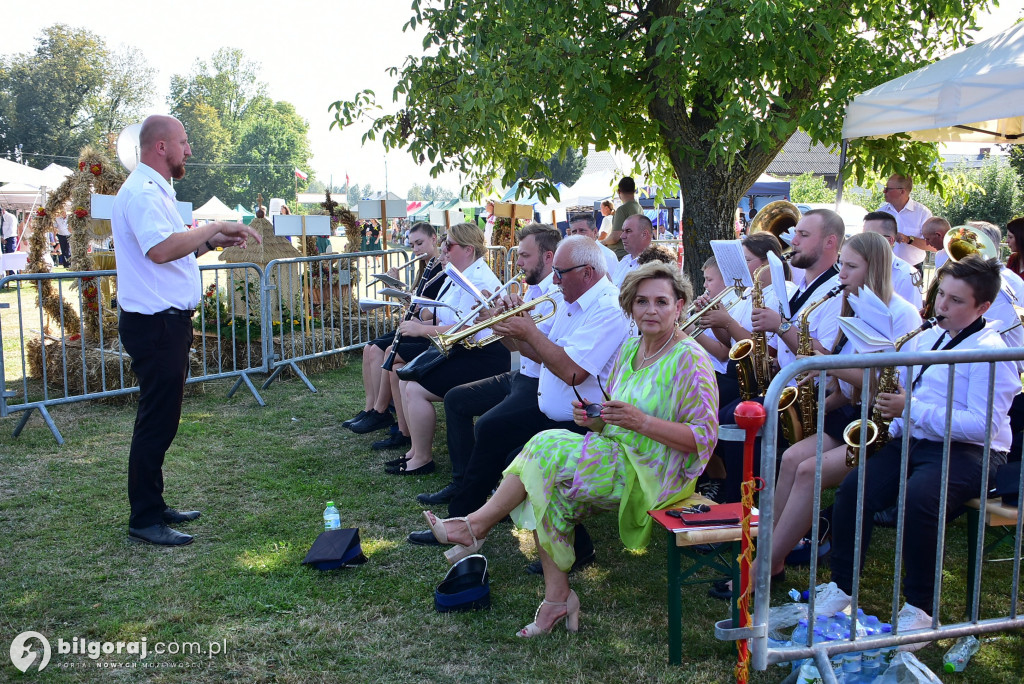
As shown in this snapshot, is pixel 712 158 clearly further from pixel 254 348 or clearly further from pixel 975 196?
pixel 975 196

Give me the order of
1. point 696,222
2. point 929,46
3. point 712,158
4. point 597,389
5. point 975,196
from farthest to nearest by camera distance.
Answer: point 975,196, point 696,222, point 929,46, point 712,158, point 597,389

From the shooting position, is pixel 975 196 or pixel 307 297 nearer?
pixel 307 297

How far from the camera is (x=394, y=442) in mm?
6008

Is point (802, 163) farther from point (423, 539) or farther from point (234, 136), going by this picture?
point (234, 136)

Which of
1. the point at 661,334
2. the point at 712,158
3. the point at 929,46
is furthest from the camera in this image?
the point at 929,46

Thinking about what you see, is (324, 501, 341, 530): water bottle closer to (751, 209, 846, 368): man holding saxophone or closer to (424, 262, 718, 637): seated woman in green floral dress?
(424, 262, 718, 637): seated woman in green floral dress

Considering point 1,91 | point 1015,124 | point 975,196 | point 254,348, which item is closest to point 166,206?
point 254,348

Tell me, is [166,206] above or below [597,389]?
above

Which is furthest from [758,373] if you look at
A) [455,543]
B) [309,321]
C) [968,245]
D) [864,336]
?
[309,321]

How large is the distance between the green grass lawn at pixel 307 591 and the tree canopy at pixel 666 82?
3.58 metres

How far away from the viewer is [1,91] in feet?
183

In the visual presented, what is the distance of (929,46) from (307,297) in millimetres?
7151

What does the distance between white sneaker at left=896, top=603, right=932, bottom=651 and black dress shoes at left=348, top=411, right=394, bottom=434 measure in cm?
447

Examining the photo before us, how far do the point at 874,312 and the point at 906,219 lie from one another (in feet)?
14.1
